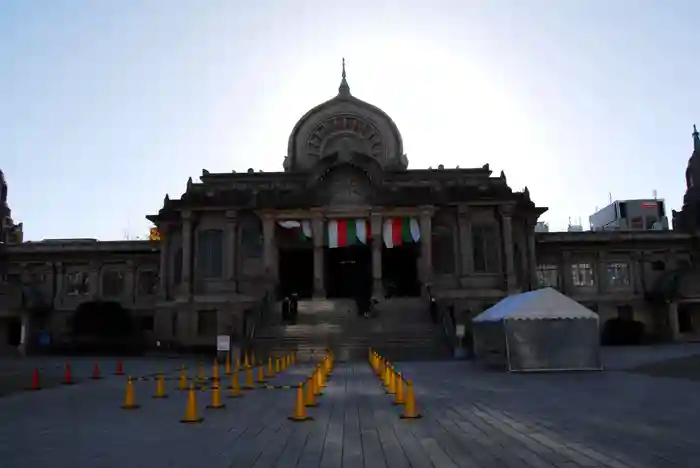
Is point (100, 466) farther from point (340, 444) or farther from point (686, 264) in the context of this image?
point (686, 264)

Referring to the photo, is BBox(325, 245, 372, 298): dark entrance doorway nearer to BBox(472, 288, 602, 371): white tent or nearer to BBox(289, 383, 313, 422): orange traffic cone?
BBox(472, 288, 602, 371): white tent

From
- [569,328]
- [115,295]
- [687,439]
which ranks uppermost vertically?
[115,295]

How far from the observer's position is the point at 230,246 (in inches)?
1954

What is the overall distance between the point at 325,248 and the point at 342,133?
13.0 metres

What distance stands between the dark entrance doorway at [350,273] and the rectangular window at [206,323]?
9801 millimetres

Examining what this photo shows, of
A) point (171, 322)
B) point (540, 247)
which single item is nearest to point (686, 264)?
point (540, 247)

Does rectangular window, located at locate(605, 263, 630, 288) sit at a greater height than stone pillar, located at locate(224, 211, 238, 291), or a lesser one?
lesser

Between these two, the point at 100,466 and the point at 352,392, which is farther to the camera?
the point at 352,392

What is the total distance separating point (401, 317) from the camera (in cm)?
4031

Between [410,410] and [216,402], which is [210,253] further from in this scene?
[410,410]

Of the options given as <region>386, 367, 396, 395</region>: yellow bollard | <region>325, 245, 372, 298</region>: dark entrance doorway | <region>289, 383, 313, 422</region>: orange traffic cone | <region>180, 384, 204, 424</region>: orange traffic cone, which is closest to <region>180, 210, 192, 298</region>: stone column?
<region>325, 245, 372, 298</region>: dark entrance doorway

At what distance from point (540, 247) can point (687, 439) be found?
46.2m

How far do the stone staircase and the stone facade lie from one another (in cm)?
391

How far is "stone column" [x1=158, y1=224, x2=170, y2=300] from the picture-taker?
51750 millimetres
